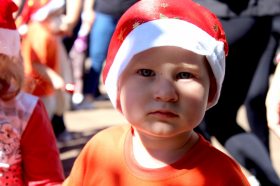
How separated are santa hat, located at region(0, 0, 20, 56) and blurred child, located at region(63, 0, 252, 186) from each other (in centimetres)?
56

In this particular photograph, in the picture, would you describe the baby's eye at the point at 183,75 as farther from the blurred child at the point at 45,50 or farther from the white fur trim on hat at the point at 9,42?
the blurred child at the point at 45,50

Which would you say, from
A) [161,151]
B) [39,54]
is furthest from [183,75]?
[39,54]

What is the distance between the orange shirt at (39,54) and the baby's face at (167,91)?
2.25 meters

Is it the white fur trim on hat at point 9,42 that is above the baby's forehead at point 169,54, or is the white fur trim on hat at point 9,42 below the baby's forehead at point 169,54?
below

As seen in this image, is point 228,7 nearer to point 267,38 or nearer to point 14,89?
point 267,38

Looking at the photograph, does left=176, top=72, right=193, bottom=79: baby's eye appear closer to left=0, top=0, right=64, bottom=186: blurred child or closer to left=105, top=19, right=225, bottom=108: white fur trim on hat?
left=105, top=19, right=225, bottom=108: white fur trim on hat

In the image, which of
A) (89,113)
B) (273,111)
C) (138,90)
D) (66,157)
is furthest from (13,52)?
(89,113)

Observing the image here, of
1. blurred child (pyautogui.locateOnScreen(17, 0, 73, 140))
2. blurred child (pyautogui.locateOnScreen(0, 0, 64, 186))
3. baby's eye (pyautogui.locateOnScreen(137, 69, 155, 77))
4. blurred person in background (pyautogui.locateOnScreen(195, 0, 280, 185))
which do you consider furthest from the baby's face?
blurred child (pyautogui.locateOnScreen(17, 0, 73, 140))

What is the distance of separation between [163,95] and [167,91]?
16 mm

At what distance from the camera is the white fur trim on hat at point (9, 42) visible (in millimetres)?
2424

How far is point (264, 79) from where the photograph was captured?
371cm

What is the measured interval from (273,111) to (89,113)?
461 centimetres

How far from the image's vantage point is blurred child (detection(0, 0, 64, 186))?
243 cm

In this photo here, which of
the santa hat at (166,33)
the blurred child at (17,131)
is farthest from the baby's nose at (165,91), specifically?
the blurred child at (17,131)
